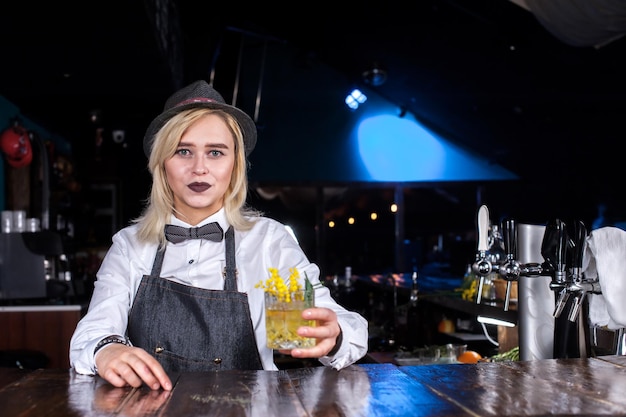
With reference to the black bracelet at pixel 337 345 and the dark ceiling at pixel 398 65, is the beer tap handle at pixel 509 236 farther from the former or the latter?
the dark ceiling at pixel 398 65

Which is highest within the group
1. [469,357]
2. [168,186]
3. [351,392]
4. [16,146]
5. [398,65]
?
[398,65]

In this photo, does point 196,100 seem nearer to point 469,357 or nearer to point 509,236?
point 509,236

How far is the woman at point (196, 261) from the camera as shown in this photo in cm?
183

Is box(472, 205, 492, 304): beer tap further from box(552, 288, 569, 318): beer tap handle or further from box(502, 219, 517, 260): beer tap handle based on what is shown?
box(552, 288, 569, 318): beer tap handle

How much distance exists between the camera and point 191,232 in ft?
6.51

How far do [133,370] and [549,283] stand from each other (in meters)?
1.15

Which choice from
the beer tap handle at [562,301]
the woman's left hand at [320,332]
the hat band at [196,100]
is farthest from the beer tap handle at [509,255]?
the hat band at [196,100]

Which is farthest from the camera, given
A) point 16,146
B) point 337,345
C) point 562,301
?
point 16,146

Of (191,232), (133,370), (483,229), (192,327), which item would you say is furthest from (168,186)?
(483,229)

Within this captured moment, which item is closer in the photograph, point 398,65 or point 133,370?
point 133,370

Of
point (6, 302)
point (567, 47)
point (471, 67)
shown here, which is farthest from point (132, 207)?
point (567, 47)

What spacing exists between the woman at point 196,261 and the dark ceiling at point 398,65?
1.97 m

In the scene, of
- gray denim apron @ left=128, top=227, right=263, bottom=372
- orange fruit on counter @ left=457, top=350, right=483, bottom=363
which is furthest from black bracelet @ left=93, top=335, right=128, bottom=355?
orange fruit on counter @ left=457, top=350, right=483, bottom=363

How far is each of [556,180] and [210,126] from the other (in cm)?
760
